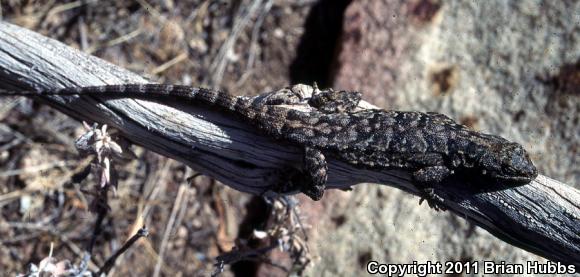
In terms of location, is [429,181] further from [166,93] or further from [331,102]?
[166,93]

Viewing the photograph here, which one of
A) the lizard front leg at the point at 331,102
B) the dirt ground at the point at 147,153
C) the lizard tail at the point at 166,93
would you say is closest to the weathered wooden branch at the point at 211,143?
the lizard tail at the point at 166,93

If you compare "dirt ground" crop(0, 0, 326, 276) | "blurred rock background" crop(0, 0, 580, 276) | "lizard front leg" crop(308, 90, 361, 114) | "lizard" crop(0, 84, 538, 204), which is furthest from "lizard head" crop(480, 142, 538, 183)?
"dirt ground" crop(0, 0, 326, 276)

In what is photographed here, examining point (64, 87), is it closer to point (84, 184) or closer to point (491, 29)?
point (84, 184)

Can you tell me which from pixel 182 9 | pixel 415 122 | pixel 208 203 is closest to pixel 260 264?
pixel 208 203

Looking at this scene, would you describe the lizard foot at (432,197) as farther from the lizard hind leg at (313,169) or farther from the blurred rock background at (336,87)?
the blurred rock background at (336,87)

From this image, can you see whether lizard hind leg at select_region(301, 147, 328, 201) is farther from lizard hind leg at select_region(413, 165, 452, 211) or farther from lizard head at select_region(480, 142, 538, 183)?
lizard head at select_region(480, 142, 538, 183)
